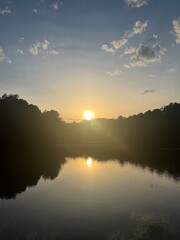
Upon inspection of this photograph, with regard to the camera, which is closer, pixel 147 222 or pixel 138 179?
pixel 147 222

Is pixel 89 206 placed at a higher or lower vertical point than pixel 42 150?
lower

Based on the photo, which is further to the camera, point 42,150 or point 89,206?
point 42,150

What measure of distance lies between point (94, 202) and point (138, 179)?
20192 mm

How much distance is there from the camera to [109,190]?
43094 millimetres

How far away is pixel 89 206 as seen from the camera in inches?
1314

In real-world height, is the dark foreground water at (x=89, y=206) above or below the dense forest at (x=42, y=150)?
below

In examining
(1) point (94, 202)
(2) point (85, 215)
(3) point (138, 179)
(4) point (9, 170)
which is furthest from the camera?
(4) point (9, 170)

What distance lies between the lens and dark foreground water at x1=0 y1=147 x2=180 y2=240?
24.7 m

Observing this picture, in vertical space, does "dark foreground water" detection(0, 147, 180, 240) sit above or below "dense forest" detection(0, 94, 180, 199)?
below

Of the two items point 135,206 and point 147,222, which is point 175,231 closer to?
point 147,222

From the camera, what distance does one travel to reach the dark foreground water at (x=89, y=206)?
2472 centimetres

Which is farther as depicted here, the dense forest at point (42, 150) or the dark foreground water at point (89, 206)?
the dense forest at point (42, 150)

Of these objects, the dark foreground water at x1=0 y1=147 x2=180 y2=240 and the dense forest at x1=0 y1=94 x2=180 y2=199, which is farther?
the dense forest at x1=0 y1=94 x2=180 y2=199

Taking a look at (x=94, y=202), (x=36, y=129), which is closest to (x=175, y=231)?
(x=94, y=202)
